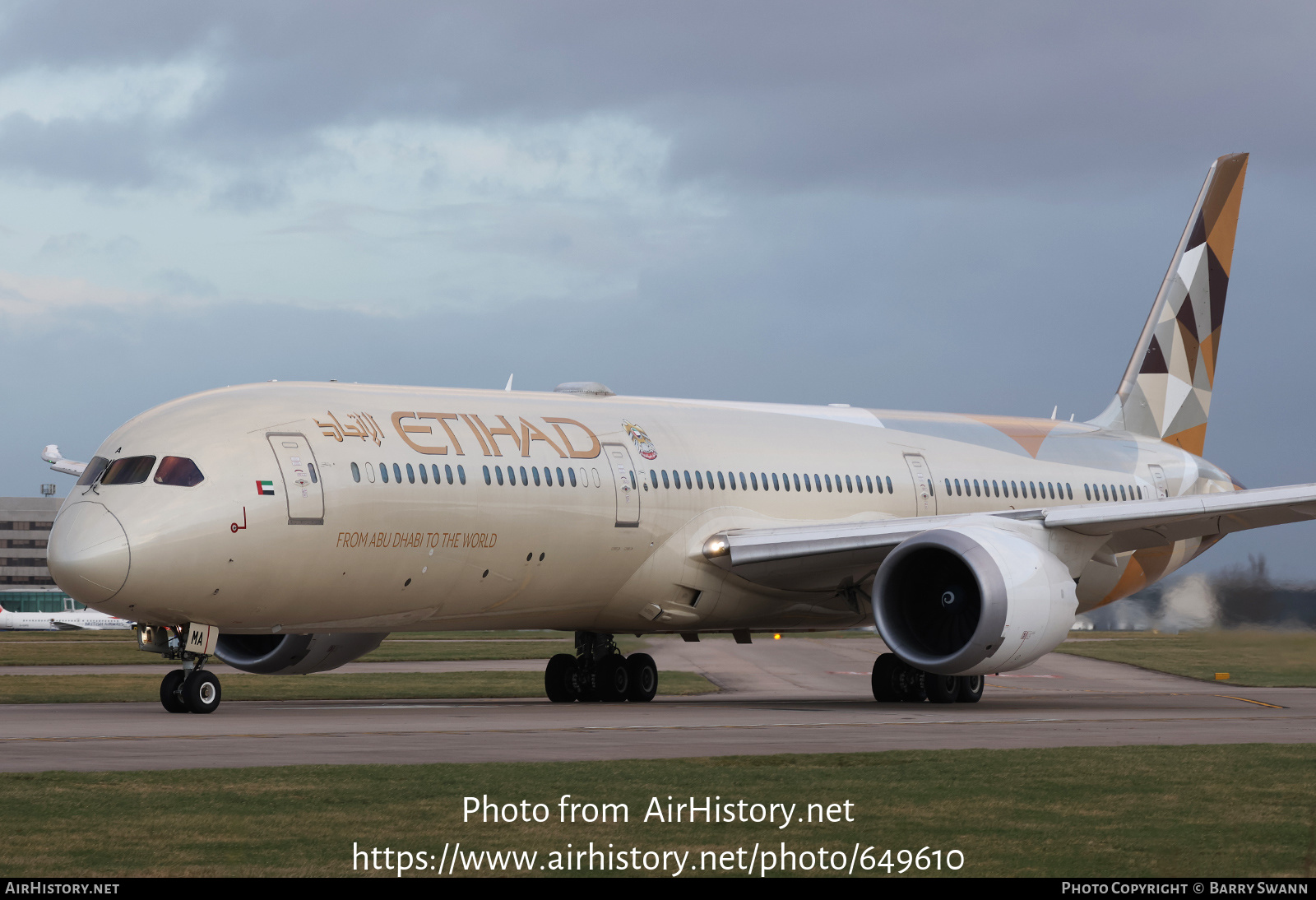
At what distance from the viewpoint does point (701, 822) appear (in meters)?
10.6

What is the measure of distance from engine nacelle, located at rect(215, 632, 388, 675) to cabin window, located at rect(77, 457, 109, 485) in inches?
171

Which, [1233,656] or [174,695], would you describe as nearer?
[174,695]

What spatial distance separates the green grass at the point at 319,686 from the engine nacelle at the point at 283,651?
2071 millimetres

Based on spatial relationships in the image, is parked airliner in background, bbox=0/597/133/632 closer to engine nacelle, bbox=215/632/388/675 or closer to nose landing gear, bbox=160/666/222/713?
engine nacelle, bbox=215/632/388/675

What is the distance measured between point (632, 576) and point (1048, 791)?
471 inches

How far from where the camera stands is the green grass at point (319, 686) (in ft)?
87.5

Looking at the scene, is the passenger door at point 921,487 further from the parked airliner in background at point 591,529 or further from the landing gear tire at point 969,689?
the landing gear tire at point 969,689

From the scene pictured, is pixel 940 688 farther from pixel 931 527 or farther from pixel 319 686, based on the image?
pixel 319 686

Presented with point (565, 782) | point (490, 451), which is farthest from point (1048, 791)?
point (490, 451)

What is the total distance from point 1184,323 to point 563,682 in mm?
14632

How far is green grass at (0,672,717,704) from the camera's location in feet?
87.5

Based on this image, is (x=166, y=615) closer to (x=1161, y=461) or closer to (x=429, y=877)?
(x=429, y=877)

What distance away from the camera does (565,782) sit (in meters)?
12.5

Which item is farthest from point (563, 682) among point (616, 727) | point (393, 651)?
point (393, 651)
